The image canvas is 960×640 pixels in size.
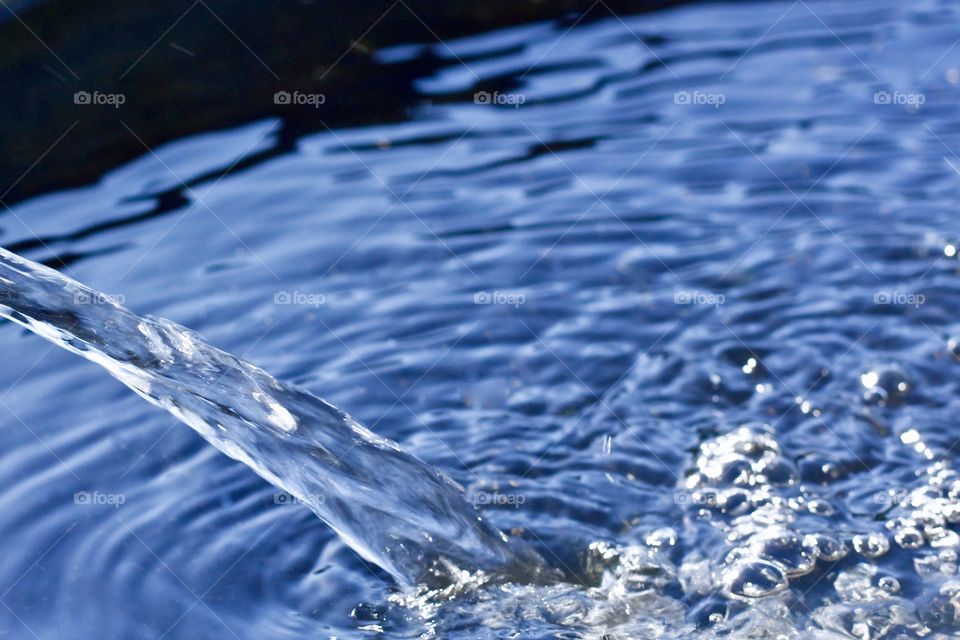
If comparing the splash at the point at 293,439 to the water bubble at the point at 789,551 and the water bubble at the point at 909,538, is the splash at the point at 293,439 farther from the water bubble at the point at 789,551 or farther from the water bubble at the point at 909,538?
the water bubble at the point at 909,538

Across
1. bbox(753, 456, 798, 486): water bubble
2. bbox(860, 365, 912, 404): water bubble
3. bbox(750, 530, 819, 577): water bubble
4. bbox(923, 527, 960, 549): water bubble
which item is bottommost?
bbox(750, 530, 819, 577): water bubble

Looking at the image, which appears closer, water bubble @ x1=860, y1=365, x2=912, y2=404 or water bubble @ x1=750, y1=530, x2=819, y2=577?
water bubble @ x1=750, y1=530, x2=819, y2=577

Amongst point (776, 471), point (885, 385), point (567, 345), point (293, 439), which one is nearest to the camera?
point (293, 439)

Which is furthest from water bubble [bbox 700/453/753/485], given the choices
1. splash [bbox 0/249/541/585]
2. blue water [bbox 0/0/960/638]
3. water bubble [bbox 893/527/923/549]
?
splash [bbox 0/249/541/585]

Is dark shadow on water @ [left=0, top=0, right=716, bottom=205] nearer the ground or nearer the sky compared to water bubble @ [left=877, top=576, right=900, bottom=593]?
nearer the sky

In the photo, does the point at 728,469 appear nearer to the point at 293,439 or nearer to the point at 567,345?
the point at 567,345

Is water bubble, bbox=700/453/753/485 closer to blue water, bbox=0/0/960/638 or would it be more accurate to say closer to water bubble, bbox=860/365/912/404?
blue water, bbox=0/0/960/638

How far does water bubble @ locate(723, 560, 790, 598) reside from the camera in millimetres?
2646

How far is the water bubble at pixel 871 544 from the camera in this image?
2.71 m

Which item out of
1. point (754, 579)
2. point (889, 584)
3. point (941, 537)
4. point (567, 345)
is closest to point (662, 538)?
point (754, 579)

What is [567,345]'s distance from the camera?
3480 mm

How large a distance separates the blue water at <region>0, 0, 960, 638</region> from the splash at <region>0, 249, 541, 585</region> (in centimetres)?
8

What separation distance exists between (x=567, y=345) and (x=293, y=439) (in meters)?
0.95

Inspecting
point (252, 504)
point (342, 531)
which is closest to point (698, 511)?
point (342, 531)
